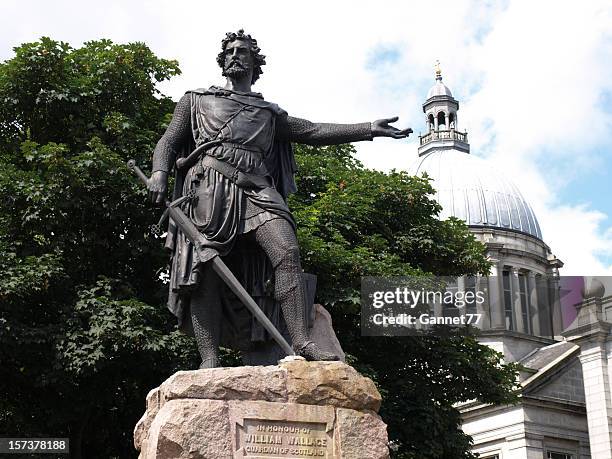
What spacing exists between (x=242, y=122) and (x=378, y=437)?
2.92 m

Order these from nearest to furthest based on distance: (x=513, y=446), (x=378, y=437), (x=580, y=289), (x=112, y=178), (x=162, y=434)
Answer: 1. (x=162, y=434)
2. (x=378, y=437)
3. (x=112, y=178)
4. (x=580, y=289)
5. (x=513, y=446)

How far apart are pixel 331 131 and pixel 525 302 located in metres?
61.5

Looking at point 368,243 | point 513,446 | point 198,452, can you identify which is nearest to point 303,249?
point 368,243

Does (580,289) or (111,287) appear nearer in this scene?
(111,287)

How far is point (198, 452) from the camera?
7066 mm

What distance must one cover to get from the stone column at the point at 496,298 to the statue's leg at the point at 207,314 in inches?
2207

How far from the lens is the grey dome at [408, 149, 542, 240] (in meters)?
69.8

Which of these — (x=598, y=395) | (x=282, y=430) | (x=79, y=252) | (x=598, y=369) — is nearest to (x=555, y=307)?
(x=598, y=369)

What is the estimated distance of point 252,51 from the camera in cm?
891

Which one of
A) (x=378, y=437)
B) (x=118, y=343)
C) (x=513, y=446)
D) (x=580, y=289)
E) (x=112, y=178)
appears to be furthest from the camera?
(x=513, y=446)

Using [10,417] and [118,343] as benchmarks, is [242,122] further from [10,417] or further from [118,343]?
[10,417]

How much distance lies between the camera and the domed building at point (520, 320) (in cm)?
4600

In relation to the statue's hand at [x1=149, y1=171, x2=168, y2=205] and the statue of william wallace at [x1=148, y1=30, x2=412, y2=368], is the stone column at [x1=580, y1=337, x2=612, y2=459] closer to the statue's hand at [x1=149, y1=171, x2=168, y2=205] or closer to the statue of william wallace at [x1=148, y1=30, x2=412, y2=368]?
the statue of william wallace at [x1=148, y1=30, x2=412, y2=368]

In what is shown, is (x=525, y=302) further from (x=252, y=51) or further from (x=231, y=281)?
(x=231, y=281)
